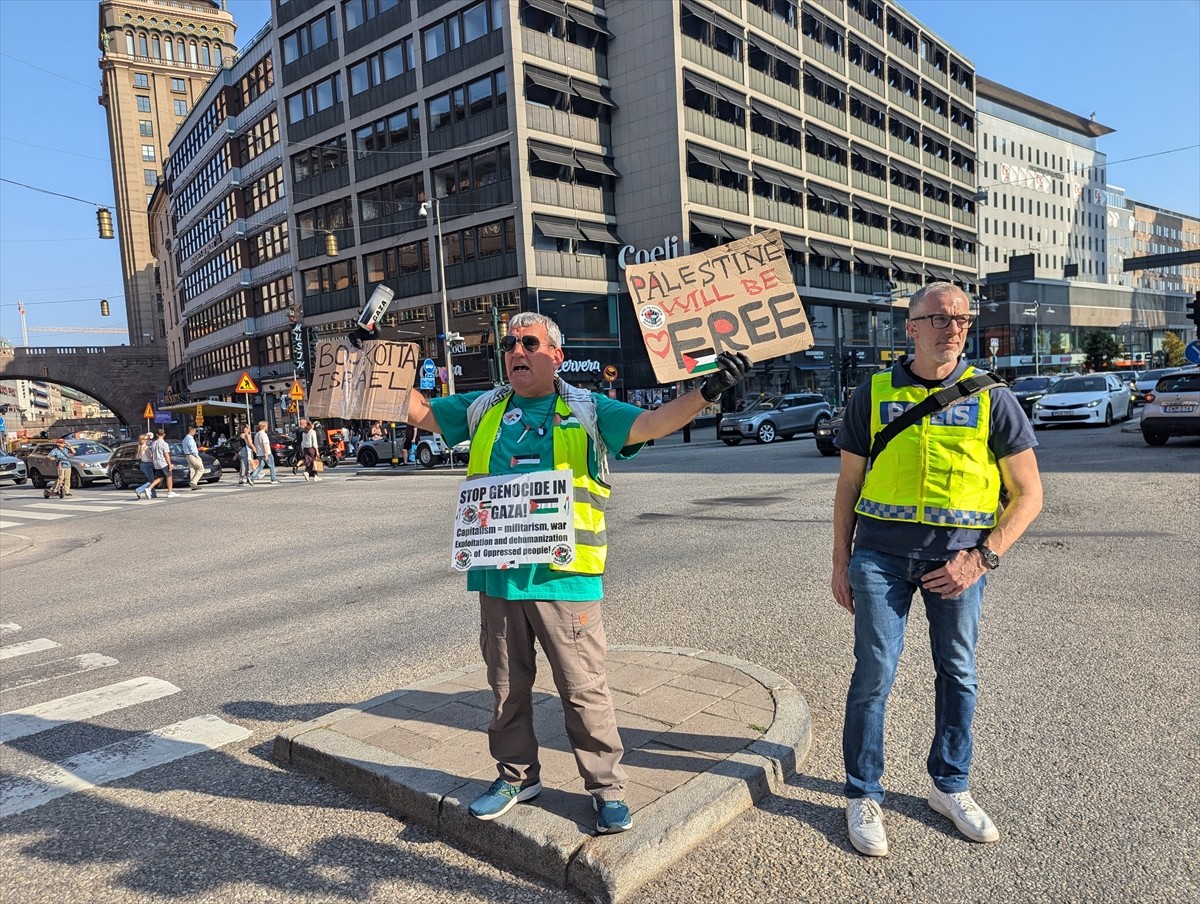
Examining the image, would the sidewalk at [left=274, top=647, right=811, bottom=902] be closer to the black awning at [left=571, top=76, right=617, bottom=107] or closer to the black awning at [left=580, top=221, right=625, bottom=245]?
the black awning at [left=580, top=221, right=625, bottom=245]

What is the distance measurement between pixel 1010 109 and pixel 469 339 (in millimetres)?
76411

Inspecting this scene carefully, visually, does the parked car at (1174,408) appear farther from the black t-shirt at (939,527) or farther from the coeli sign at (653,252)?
the coeli sign at (653,252)

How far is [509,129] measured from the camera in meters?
36.1

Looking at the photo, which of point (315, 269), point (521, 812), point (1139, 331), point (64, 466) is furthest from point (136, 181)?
point (1139, 331)

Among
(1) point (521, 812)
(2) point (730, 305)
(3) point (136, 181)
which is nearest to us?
(1) point (521, 812)

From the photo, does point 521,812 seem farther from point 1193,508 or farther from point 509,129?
point 509,129

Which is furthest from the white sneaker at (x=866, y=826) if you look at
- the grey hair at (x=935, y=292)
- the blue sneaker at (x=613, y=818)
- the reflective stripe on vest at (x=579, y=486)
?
the grey hair at (x=935, y=292)

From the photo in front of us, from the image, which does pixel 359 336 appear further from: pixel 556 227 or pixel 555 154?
pixel 555 154

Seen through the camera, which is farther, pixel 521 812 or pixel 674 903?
pixel 521 812

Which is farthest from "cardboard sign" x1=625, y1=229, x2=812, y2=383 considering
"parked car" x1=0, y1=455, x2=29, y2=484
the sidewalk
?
"parked car" x1=0, y1=455, x2=29, y2=484

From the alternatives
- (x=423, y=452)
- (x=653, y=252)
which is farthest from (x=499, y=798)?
(x=653, y=252)

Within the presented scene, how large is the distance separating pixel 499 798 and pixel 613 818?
0.49 metres

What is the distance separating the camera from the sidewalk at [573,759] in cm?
301

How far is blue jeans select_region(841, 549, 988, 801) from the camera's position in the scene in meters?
3.06
